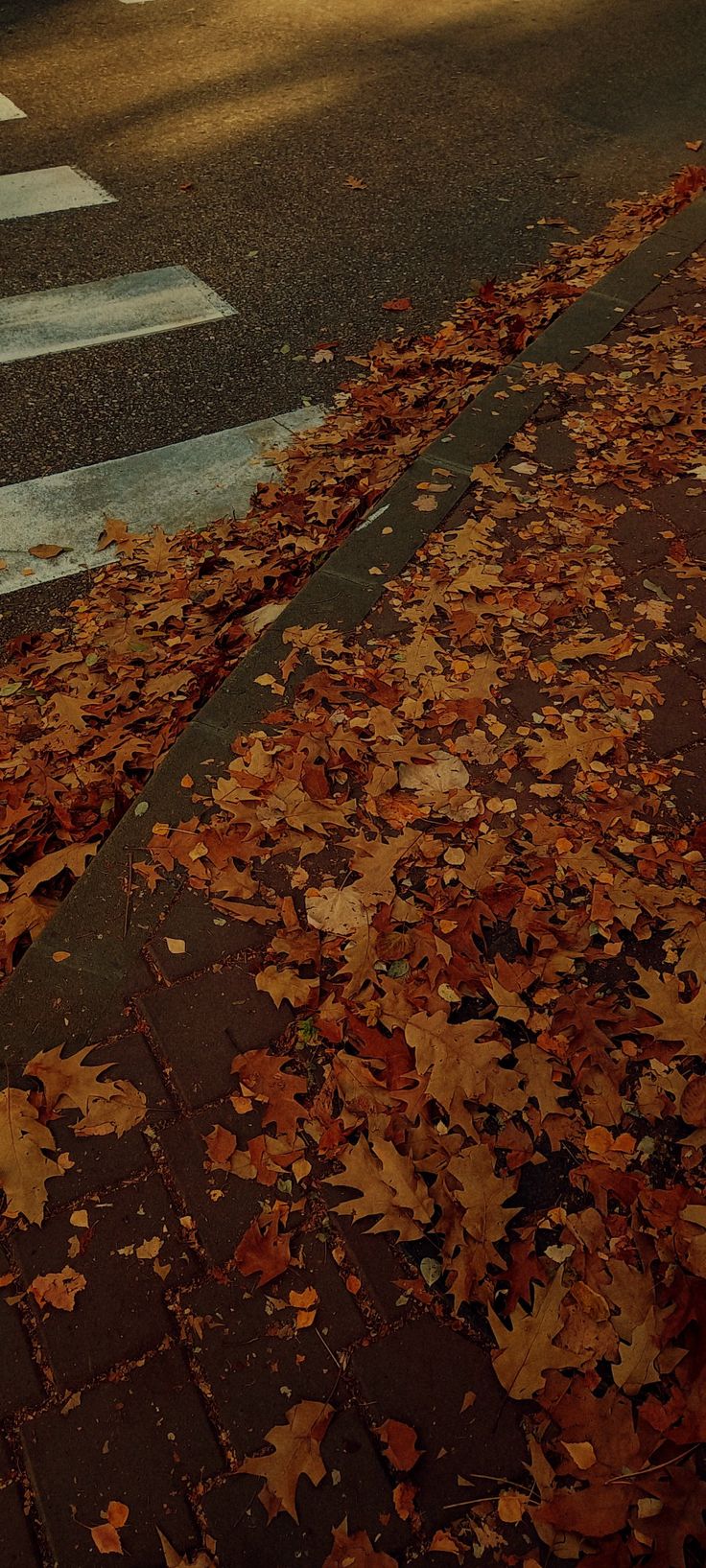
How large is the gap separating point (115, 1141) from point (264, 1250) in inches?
15.3

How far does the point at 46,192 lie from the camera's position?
6.15 meters

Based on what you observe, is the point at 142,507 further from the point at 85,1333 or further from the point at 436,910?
the point at 85,1333

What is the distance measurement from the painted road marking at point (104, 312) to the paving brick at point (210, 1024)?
143 inches

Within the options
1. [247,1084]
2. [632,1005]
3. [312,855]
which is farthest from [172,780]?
[632,1005]

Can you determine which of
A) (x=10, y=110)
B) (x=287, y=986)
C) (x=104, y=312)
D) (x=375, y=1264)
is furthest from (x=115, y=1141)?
(x=10, y=110)

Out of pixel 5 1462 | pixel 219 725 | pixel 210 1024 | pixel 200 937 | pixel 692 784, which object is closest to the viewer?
pixel 5 1462

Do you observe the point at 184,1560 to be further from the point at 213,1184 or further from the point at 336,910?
the point at 336,910

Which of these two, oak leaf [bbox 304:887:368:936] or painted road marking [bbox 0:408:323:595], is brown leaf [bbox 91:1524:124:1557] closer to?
oak leaf [bbox 304:887:368:936]

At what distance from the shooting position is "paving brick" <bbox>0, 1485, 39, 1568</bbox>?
175 cm

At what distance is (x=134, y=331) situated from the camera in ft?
16.9

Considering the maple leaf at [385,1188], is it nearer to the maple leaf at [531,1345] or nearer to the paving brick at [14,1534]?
the maple leaf at [531,1345]

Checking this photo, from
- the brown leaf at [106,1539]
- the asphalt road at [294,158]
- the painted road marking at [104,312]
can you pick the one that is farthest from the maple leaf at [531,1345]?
the painted road marking at [104,312]

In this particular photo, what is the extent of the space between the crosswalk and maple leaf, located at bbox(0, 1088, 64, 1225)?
2154 millimetres

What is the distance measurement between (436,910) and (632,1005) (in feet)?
1.60
